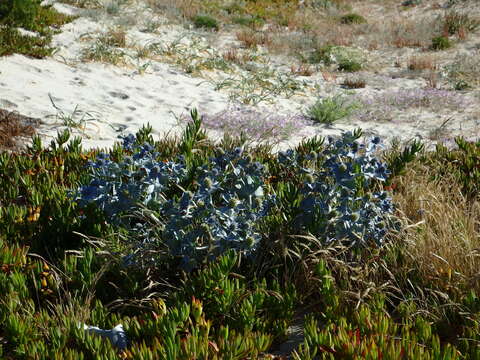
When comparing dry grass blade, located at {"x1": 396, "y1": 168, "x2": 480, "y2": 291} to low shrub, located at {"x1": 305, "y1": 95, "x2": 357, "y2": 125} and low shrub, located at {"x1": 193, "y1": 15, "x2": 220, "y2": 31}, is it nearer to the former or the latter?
low shrub, located at {"x1": 305, "y1": 95, "x2": 357, "y2": 125}

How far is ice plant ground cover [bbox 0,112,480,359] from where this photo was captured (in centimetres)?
251

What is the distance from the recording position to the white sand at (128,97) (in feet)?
24.2

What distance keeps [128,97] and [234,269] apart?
614 cm

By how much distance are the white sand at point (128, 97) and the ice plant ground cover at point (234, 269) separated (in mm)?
3241

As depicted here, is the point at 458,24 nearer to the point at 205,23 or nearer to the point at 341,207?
the point at 205,23

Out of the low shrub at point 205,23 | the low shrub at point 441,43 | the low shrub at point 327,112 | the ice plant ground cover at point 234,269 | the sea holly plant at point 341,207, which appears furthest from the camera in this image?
the low shrub at point 205,23

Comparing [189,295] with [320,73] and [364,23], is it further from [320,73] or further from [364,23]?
[364,23]

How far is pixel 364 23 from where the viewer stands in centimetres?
1838

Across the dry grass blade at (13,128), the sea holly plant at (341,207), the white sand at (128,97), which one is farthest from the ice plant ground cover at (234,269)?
the white sand at (128,97)

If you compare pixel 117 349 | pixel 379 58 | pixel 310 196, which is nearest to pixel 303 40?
pixel 379 58

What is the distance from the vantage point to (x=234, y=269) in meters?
3.38

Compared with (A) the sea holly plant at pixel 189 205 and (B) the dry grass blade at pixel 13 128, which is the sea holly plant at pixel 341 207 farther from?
(B) the dry grass blade at pixel 13 128

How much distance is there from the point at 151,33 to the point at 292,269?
10.9 m

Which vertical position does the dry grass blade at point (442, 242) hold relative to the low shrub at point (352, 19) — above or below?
below
